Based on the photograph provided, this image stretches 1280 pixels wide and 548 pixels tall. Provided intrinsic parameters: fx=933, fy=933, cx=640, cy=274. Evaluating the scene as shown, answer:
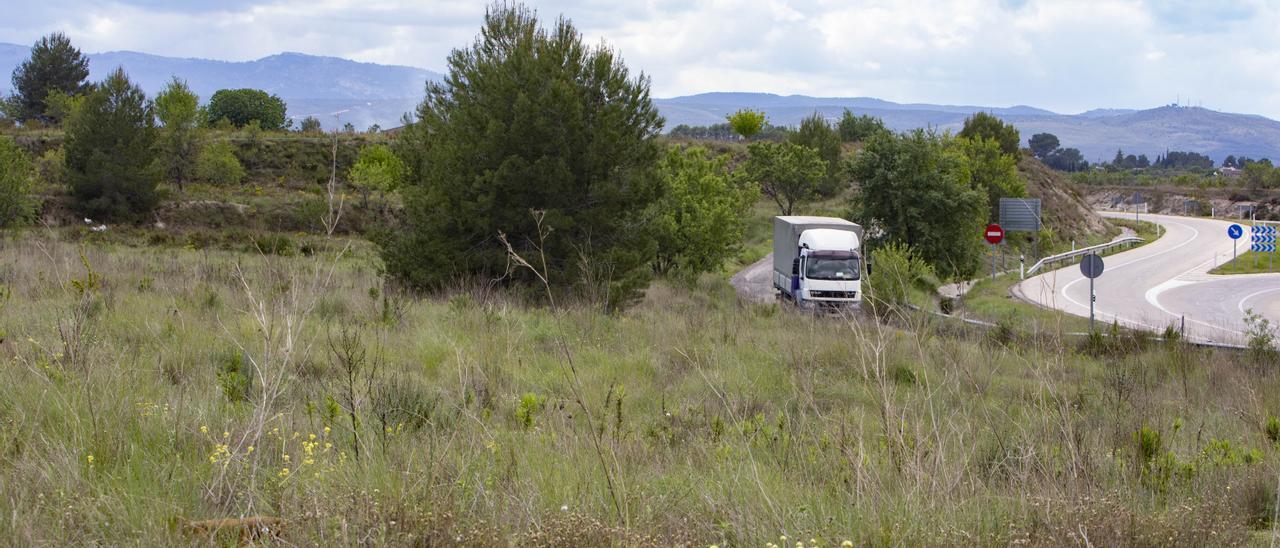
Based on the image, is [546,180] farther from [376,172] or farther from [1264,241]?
[1264,241]

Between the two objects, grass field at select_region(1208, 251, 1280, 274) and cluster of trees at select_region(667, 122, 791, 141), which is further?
cluster of trees at select_region(667, 122, 791, 141)

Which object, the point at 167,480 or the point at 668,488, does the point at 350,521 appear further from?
the point at 668,488

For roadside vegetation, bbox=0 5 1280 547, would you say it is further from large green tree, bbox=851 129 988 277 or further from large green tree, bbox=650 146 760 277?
large green tree, bbox=851 129 988 277

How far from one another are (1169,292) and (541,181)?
32359 mm

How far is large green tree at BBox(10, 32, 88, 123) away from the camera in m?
74.4

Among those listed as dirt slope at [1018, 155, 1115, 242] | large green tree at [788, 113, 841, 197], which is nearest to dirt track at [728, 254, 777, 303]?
large green tree at [788, 113, 841, 197]

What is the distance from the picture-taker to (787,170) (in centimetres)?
6016

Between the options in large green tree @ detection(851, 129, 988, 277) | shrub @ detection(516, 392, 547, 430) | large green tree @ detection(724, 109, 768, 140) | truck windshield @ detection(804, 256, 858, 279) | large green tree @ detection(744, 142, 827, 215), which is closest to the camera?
shrub @ detection(516, 392, 547, 430)

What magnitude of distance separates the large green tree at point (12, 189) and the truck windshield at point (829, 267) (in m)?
23.3

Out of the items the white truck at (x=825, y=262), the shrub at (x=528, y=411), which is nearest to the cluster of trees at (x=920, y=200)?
the white truck at (x=825, y=262)

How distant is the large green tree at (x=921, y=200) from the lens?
42.3 meters

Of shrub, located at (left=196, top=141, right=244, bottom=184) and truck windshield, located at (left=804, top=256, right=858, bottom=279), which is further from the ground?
shrub, located at (left=196, top=141, right=244, bottom=184)

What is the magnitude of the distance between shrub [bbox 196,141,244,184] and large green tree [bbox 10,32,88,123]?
31.4 meters

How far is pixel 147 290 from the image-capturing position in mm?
12078
